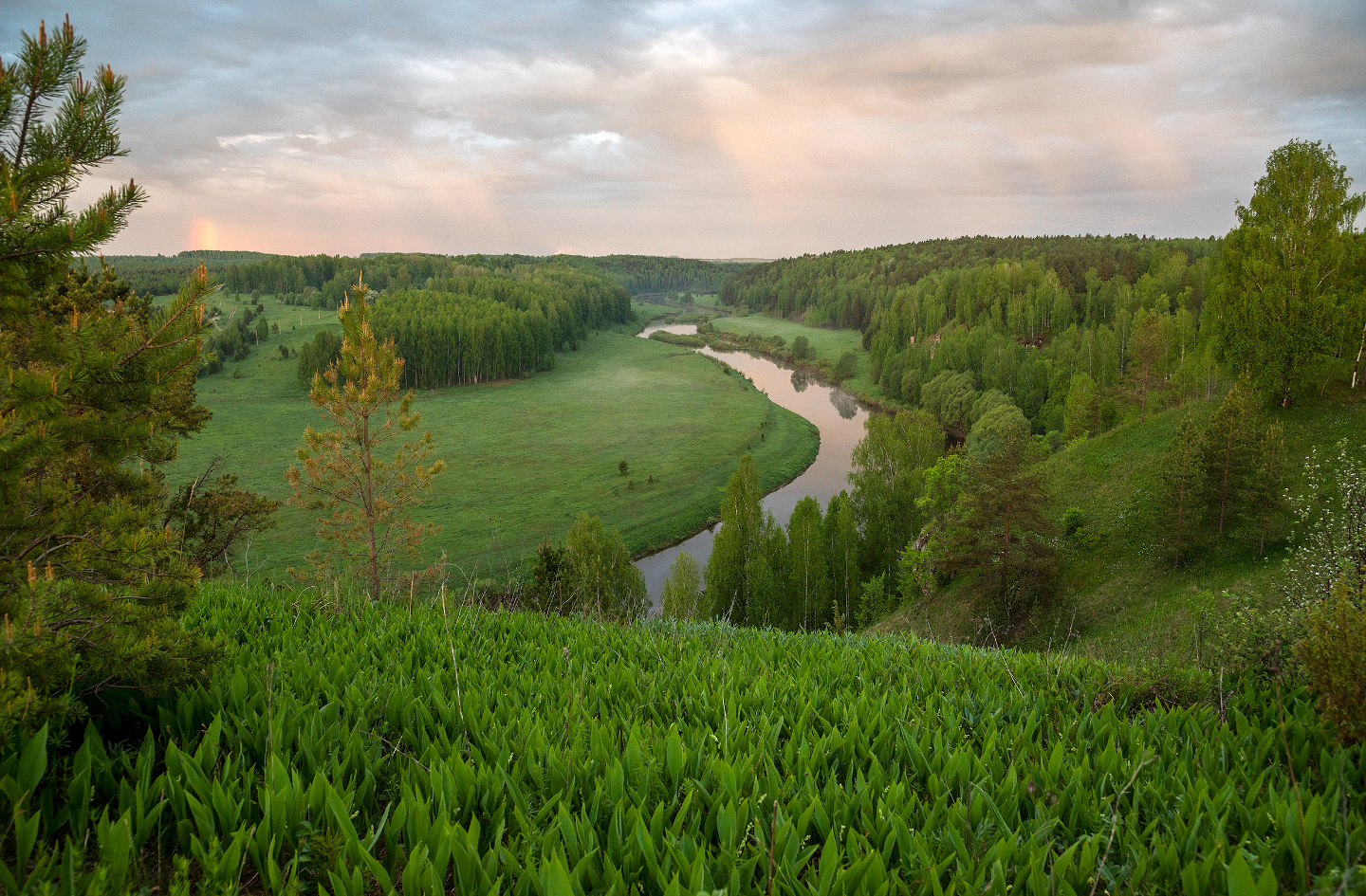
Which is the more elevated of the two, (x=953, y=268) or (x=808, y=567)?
(x=953, y=268)

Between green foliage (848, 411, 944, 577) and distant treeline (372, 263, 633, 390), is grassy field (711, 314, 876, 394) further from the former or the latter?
green foliage (848, 411, 944, 577)

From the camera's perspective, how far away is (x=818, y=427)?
225ft

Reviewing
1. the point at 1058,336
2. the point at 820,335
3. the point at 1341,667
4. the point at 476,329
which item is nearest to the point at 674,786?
the point at 1341,667

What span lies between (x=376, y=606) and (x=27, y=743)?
4.42 metres

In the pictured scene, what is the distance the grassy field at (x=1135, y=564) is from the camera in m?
21.6

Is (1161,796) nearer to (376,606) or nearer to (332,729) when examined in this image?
(332,729)

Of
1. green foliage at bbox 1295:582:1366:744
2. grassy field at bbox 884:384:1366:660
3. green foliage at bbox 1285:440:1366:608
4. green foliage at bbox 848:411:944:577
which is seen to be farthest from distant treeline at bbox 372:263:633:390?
green foliage at bbox 1295:582:1366:744

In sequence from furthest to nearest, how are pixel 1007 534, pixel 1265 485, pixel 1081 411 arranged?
pixel 1081 411 → pixel 1007 534 → pixel 1265 485

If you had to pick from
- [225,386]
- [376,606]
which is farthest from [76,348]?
[225,386]

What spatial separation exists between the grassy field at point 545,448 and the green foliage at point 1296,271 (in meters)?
29.8

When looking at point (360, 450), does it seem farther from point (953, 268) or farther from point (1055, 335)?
point (953, 268)

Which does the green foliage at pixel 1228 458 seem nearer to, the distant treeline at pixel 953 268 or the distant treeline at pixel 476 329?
the distant treeline at pixel 953 268

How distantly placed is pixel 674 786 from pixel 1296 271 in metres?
33.8

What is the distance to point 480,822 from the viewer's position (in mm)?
3596
